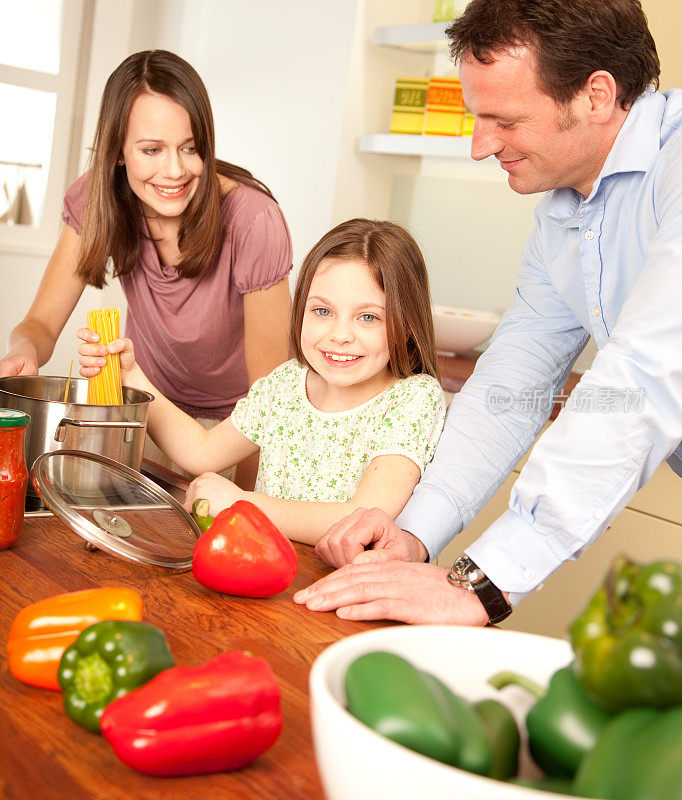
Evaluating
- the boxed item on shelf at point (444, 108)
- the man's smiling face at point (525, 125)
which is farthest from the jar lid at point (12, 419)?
the boxed item on shelf at point (444, 108)

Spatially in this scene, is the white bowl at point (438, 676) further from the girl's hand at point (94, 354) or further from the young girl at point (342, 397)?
the girl's hand at point (94, 354)

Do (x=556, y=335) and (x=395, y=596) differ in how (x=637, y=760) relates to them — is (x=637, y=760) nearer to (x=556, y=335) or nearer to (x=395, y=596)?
(x=395, y=596)

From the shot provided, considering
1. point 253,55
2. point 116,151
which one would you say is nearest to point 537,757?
point 116,151

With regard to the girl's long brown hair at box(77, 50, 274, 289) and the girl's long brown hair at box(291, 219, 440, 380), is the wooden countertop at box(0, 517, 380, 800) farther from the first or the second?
the girl's long brown hair at box(77, 50, 274, 289)

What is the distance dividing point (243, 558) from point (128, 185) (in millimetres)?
1371

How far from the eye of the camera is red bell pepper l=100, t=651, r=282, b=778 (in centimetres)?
61

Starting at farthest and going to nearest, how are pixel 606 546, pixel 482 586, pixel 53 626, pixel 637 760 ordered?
pixel 606 546 → pixel 482 586 → pixel 53 626 → pixel 637 760

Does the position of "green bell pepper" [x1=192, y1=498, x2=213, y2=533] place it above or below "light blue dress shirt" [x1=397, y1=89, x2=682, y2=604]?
below

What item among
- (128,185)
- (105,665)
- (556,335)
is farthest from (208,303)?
(105,665)

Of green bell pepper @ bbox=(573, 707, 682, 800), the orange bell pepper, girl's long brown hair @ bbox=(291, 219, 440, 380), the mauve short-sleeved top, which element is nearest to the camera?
green bell pepper @ bbox=(573, 707, 682, 800)

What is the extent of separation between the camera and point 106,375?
1431 millimetres

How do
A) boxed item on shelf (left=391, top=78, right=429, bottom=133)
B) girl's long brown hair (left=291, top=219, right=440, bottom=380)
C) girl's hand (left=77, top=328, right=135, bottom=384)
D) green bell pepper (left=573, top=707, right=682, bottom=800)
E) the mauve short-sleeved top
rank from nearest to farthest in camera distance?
green bell pepper (left=573, top=707, right=682, bottom=800), girl's hand (left=77, top=328, right=135, bottom=384), girl's long brown hair (left=291, top=219, right=440, bottom=380), the mauve short-sleeved top, boxed item on shelf (left=391, top=78, right=429, bottom=133)

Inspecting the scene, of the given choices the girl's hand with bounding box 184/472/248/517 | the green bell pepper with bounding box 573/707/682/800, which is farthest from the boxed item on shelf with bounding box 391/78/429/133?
the green bell pepper with bounding box 573/707/682/800

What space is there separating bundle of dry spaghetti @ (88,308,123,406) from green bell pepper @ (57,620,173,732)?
2.42ft
